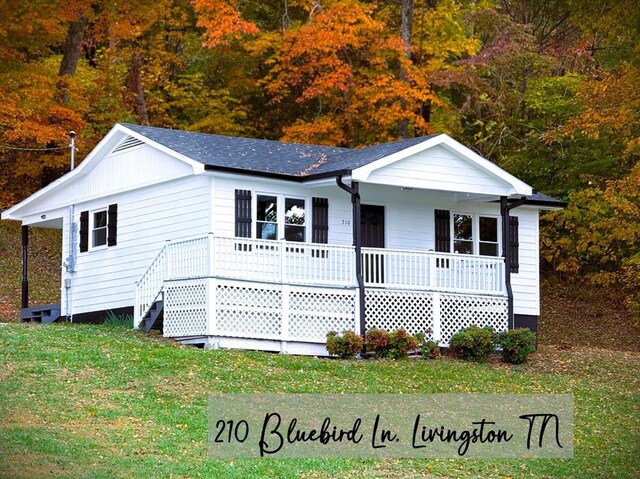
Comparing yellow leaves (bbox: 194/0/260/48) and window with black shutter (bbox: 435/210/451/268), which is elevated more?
yellow leaves (bbox: 194/0/260/48)

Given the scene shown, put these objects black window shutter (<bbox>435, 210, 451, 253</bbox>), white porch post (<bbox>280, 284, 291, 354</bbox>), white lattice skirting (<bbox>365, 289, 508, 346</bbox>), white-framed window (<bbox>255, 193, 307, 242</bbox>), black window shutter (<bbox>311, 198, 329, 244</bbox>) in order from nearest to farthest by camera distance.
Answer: white porch post (<bbox>280, 284, 291, 354</bbox>) → white lattice skirting (<bbox>365, 289, 508, 346</bbox>) → white-framed window (<bbox>255, 193, 307, 242</bbox>) → black window shutter (<bbox>311, 198, 329, 244</bbox>) → black window shutter (<bbox>435, 210, 451, 253</bbox>)

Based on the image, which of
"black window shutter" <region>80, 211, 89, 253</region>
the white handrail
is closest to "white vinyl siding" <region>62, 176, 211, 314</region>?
"black window shutter" <region>80, 211, 89, 253</region>

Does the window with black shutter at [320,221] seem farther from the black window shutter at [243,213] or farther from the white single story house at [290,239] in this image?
the black window shutter at [243,213]

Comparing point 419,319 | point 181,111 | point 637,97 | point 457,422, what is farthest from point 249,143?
point 181,111

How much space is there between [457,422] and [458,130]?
2425cm

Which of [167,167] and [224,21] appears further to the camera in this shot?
[224,21]

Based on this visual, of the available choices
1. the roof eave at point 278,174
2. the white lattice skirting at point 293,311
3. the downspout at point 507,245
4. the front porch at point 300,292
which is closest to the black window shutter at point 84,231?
the front porch at point 300,292

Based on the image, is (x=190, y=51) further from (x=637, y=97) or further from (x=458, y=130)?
(x=637, y=97)

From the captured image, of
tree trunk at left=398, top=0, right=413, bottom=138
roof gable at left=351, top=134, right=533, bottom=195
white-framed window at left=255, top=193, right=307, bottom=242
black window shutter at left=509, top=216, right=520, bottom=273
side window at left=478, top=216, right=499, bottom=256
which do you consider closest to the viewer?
roof gable at left=351, top=134, right=533, bottom=195

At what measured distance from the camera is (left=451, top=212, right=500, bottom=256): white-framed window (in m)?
28.5

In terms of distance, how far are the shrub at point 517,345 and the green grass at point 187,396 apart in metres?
0.46

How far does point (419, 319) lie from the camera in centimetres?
2525

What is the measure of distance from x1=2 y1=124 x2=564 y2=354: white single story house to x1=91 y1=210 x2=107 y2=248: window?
0.06m

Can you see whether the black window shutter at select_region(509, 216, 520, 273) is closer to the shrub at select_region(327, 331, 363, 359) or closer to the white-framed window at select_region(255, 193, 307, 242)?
the white-framed window at select_region(255, 193, 307, 242)
